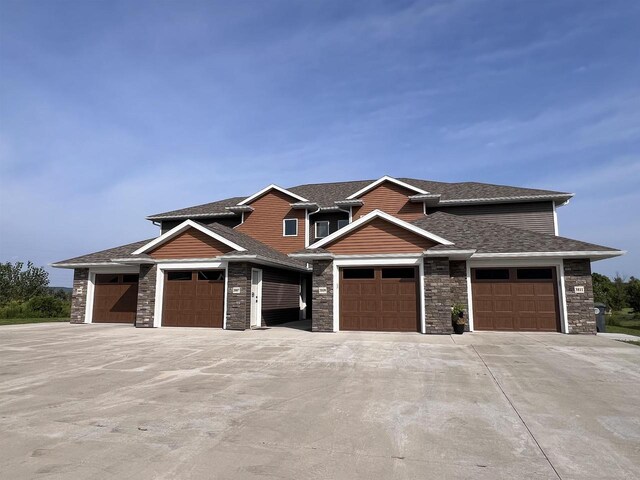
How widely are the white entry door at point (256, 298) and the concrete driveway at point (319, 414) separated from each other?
6.87 metres

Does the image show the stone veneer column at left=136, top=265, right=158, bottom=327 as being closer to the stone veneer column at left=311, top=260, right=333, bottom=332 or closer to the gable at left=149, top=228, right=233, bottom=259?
the gable at left=149, top=228, right=233, bottom=259

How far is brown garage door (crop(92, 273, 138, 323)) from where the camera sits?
21.0 metres

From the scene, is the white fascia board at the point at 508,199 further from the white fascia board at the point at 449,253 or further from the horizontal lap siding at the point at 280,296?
the horizontal lap siding at the point at 280,296

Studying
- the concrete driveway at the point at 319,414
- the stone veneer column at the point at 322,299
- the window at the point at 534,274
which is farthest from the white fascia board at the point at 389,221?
the concrete driveway at the point at 319,414

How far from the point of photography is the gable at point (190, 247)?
1823cm

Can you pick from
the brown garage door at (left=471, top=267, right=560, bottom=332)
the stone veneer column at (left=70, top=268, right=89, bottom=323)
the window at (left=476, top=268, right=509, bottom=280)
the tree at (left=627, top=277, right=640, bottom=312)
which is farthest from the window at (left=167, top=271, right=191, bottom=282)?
the tree at (left=627, top=277, right=640, bottom=312)

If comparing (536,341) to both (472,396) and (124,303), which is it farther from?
(124,303)

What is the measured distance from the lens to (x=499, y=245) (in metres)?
16.9

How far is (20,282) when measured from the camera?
3162 centimetres

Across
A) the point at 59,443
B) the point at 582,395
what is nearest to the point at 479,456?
the point at 582,395

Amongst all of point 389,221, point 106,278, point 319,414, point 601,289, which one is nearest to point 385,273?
point 389,221

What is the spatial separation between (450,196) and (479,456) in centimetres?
1975

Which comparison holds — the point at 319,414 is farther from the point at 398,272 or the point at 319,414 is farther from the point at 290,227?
the point at 290,227

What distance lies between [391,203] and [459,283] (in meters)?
6.98
